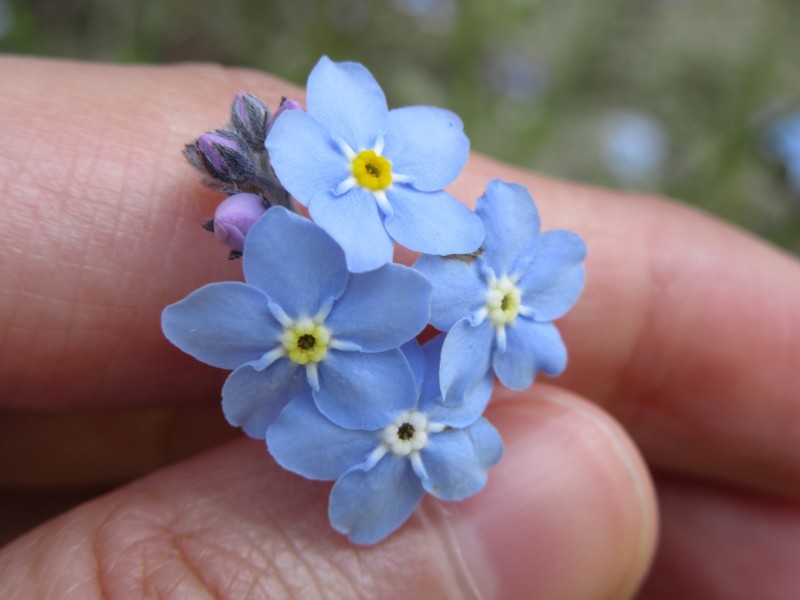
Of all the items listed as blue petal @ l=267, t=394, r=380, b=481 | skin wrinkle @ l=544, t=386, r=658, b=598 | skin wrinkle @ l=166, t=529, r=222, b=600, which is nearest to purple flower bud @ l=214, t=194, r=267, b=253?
blue petal @ l=267, t=394, r=380, b=481

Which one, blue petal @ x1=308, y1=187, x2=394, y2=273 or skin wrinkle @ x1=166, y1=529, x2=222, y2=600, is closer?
blue petal @ x1=308, y1=187, x2=394, y2=273

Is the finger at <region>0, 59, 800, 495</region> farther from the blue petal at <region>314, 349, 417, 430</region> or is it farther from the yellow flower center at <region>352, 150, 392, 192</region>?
the blue petal at <region>314, 349, 417, 430</region>

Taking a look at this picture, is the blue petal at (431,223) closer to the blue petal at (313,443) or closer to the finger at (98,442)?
the blue petal at (313,443)

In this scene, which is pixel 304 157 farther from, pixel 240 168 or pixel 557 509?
pixel 557 509

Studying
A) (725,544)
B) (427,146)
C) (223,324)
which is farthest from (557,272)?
(725,544)

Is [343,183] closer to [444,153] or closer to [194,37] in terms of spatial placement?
[444,153]

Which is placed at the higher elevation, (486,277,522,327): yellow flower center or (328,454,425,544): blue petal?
(486,277,522,327): yellow flower center
